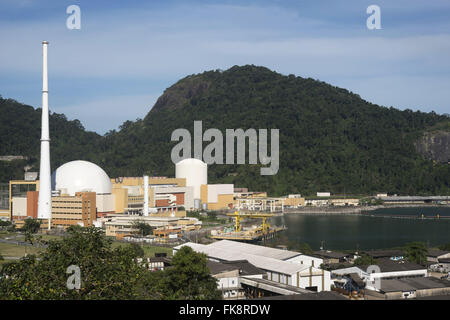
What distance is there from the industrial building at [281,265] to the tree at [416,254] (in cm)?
393

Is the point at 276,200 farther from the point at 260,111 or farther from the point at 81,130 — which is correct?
the point at 81,130

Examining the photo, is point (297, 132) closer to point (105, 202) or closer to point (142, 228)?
point (105, 202)

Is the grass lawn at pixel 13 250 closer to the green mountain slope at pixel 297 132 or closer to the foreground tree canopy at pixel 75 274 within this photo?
the foreground tree canopy at pixel 75 274

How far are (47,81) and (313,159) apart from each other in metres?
40.2

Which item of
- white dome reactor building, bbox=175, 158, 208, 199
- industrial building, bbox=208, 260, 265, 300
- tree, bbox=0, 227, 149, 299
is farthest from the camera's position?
white dome reactor building, bbox=175, 158, 208, 199

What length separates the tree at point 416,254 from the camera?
19192 millimetres

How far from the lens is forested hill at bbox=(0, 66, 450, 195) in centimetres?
6200

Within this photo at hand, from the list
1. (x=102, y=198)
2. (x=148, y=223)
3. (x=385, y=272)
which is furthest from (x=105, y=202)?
(x=385, y=272)

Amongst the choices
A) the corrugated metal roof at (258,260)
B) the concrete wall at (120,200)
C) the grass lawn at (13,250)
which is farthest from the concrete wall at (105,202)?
the corrugated metal roof at (258,260)

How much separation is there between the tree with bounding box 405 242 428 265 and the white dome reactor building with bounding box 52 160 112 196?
21.1 metres

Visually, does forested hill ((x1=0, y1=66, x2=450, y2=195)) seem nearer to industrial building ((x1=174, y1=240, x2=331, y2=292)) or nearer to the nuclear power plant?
the nuclear power plant

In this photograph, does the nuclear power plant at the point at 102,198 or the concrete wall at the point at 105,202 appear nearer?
the nuclear power plant at the point at 102,198

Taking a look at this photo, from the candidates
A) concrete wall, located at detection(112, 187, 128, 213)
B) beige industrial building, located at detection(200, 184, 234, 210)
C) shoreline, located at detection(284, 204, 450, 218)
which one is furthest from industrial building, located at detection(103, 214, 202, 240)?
shoreline, located at detection(284, 204, 450, 218)

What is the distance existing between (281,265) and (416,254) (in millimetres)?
6977
